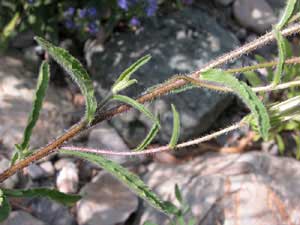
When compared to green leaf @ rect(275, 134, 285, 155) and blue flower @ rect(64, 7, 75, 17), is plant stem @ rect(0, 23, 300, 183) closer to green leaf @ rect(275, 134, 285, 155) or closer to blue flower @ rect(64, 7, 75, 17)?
blue flower @ rect(64, 7, 75, 17)

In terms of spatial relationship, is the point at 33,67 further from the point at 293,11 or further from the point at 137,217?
the point at 293,11

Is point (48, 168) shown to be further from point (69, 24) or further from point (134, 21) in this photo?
point (134, 21)

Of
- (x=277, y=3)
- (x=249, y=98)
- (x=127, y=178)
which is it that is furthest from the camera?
(x=277, y=3)

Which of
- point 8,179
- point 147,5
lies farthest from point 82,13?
point 8,179

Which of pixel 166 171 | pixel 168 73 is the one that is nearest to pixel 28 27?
pixel 168 73

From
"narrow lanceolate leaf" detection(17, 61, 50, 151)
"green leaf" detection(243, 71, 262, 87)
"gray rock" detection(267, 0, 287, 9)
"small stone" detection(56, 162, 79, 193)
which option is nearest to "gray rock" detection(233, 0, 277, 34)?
"gray rock" detection(267, 0, 287, 9)
